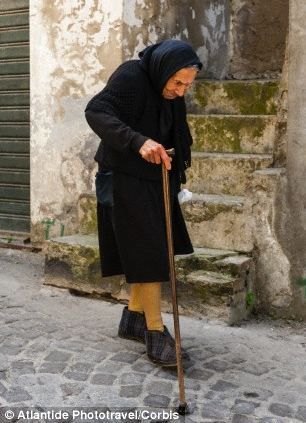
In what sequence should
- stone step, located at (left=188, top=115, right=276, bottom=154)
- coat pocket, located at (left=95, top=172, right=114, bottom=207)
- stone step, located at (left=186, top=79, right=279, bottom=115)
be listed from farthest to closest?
stone step, located at (left=186, top=79, right=279, bottom=115) < stone step, located at (left=188, top=115, right=276, bottom=154) < coat pocket, located at (left=95, top=172, right=114, bottom=207)

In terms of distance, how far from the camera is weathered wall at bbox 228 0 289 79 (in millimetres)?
6262

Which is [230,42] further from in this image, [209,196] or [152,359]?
[152,359]

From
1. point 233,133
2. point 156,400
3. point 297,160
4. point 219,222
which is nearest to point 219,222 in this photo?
point 219,222

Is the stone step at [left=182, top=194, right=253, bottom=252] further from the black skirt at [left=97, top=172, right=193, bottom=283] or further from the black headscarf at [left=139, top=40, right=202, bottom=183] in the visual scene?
the black skirt at [left=97, top=172, right=193, bottom=283]

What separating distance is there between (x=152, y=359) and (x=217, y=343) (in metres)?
0.55

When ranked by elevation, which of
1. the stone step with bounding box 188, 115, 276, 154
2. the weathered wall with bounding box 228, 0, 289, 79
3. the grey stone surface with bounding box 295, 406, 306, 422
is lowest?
the grey stone surface with bounding box 295, 406, 306, 422

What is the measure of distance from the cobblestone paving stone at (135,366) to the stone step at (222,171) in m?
1.06

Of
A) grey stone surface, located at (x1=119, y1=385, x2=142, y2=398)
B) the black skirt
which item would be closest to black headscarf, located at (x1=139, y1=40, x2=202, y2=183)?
the black skirt

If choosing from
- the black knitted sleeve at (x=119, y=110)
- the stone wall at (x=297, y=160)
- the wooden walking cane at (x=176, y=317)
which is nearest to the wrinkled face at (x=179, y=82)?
the black knitted sleeve at (x=119, y=110)

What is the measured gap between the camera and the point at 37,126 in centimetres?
615

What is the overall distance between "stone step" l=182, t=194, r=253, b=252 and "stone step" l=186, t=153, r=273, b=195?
7.3 inches

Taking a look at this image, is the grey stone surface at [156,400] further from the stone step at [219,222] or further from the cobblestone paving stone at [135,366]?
the stone step at [219,222]

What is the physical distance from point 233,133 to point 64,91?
5.46ft

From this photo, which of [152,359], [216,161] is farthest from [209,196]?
[152,359]
